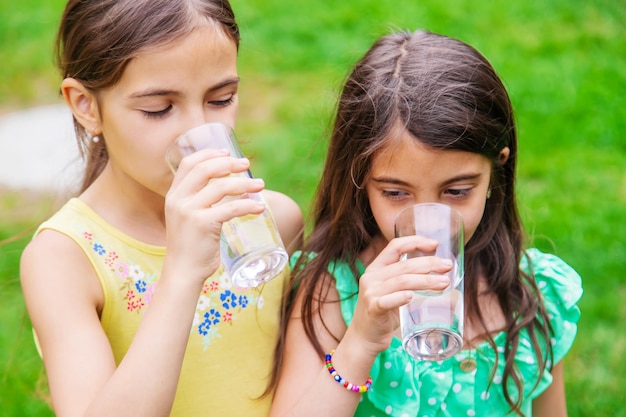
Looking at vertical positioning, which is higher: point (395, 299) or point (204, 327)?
point (395, 299)

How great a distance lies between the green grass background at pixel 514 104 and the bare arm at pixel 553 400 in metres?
0.92

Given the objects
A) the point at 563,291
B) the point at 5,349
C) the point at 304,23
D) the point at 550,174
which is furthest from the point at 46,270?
the point at 304,23

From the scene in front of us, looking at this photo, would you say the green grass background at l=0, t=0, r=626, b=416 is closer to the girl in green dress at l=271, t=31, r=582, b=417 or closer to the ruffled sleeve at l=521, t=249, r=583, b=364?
the girl in green dress at l=271, t=31, r=582, b=417

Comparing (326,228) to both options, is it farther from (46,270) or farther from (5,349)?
(5,349)

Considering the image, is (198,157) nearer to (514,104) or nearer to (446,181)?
(446,181)

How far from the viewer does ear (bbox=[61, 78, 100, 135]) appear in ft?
8.89

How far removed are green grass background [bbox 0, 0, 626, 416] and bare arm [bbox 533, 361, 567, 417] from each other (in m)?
0.92

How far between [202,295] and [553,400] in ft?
4.06

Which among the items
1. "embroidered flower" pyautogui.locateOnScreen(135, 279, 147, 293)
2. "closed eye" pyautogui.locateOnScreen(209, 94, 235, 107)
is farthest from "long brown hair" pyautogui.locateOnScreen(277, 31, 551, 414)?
"embroidered flower" pyautogui.locateOnScreen(135, 279, 147, 293)

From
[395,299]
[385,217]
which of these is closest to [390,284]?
[395,299]

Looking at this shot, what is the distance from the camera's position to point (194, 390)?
2.83 metres

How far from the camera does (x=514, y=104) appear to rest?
6.01 metres

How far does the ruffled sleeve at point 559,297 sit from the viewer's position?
3070 millimetres

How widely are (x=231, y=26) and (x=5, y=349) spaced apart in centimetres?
241
